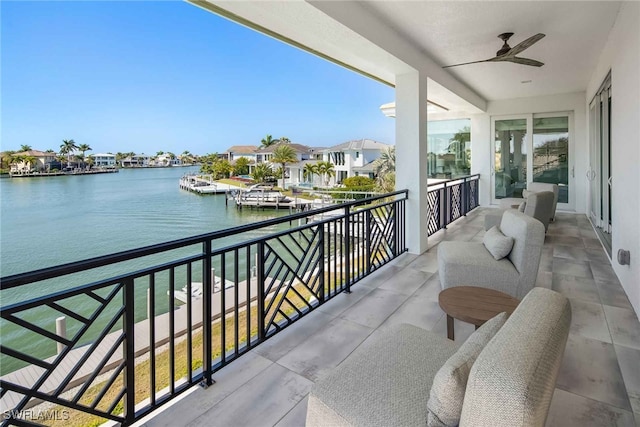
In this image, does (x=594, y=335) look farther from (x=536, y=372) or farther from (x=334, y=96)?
(x=334, y=96)

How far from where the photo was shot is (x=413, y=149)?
4398mm

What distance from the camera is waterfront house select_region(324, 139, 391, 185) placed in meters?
27.6

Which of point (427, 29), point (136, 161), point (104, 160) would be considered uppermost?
point (136, 161)

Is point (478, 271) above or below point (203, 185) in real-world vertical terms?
below

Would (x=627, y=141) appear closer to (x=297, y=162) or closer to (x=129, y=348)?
(x=129, y=348)

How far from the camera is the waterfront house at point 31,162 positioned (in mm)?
12578

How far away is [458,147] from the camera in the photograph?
8695mm

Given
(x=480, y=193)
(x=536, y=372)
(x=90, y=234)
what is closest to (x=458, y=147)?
(x=480, y=193)

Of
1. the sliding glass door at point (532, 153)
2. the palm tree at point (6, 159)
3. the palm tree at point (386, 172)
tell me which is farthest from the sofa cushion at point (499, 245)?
the palm tree at point (386, 172)

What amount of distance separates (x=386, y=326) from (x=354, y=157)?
26343 mm

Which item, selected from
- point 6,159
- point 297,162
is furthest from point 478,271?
point 297,162

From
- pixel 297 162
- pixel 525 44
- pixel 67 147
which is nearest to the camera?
pixel 525 44

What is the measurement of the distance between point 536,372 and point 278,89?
1523 inches

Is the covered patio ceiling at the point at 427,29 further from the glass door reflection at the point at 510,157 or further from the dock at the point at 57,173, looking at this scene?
the dock at the point at 57,173
